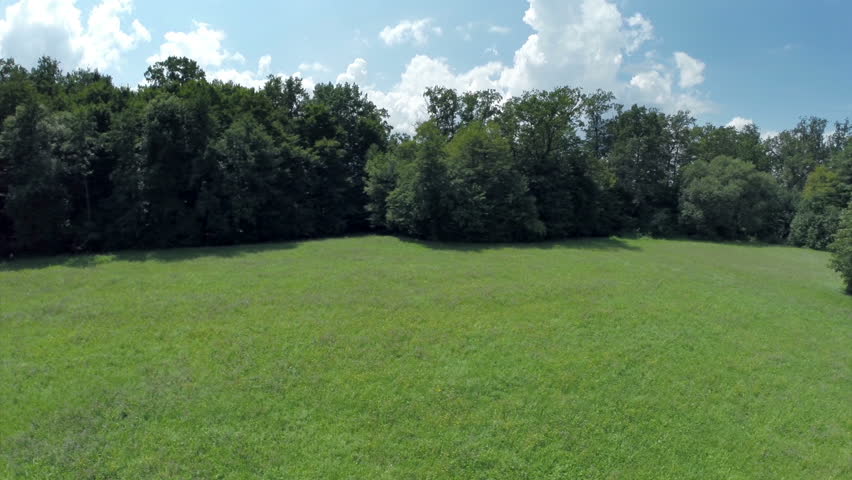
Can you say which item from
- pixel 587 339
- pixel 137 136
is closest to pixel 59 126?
pixel 137 136

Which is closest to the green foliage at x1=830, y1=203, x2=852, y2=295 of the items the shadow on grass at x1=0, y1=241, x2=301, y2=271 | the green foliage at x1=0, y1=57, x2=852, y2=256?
the green foliage at x1=0, y1=57, x2=852, y2=256

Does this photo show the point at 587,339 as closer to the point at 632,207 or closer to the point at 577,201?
the point at 577,201

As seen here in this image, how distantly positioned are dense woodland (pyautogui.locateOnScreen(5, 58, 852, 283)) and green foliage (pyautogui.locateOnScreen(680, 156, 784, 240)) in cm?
17

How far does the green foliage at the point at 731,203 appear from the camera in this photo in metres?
46.3

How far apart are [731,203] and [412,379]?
162 ft

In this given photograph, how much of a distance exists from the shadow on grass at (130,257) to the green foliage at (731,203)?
144 ft

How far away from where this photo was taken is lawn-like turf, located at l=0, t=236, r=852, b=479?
24.5 ft

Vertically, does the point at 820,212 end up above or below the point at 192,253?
above

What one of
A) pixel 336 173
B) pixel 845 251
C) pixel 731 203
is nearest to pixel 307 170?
pixel 336 173

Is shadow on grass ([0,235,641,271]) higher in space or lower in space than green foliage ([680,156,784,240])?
lower

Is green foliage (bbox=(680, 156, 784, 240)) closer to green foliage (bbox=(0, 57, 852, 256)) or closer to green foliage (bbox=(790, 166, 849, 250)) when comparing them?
green foliage (bbox=(0, 57, 852, 256))

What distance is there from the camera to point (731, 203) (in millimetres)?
46125

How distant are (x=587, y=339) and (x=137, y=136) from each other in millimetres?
28411

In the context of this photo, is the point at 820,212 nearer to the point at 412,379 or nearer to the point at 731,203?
the point at 731,203
